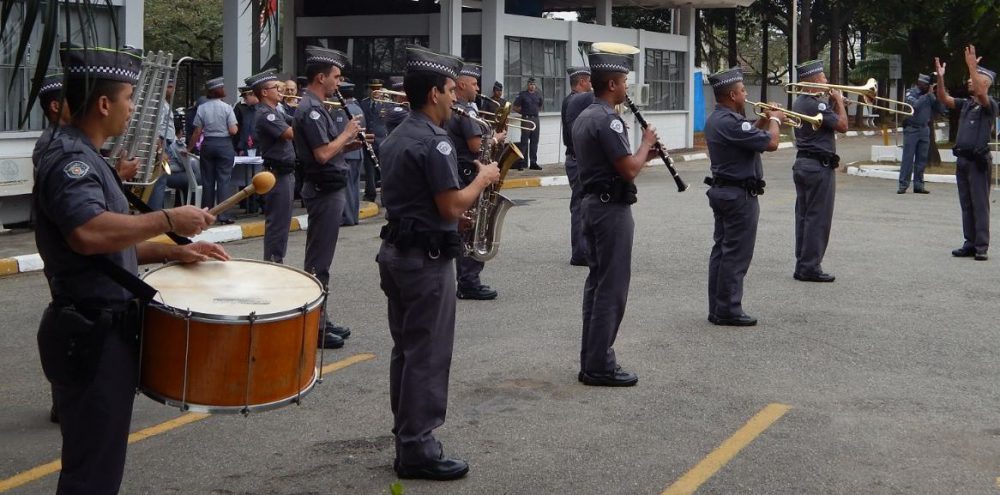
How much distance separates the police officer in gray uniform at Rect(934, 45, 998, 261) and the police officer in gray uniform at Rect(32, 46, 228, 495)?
10.4 metres

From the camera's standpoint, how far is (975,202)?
41.0 feet

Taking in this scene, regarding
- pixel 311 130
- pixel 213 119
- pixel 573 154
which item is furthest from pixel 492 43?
pixel 311 130

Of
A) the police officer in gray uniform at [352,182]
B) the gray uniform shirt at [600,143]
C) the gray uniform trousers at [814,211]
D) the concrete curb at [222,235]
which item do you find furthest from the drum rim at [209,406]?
the police officer in gray uniform at [352,182]

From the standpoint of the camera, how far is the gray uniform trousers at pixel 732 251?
9000 millimetres

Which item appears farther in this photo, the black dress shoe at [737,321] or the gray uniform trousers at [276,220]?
the black dress shoe at [737,321]

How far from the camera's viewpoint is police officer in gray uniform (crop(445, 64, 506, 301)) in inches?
368

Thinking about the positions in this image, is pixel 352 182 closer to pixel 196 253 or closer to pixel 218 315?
pixel 196 253

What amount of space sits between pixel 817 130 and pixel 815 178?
436 mm

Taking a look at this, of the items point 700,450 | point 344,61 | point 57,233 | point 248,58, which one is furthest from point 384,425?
point 248,58

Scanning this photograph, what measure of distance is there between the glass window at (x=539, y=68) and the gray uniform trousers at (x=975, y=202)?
13.4 meters

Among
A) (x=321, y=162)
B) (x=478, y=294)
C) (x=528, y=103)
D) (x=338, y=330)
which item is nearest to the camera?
(x=321, y=162)

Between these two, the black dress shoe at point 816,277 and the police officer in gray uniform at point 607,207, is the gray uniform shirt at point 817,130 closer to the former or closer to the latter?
the black dress shoe at point 816,277

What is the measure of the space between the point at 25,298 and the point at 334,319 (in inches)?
115

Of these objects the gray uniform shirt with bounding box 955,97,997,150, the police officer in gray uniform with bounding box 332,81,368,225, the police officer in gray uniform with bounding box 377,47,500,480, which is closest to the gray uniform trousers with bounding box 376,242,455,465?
the police officer in gray uniform with bounding box 377,47,500,480
